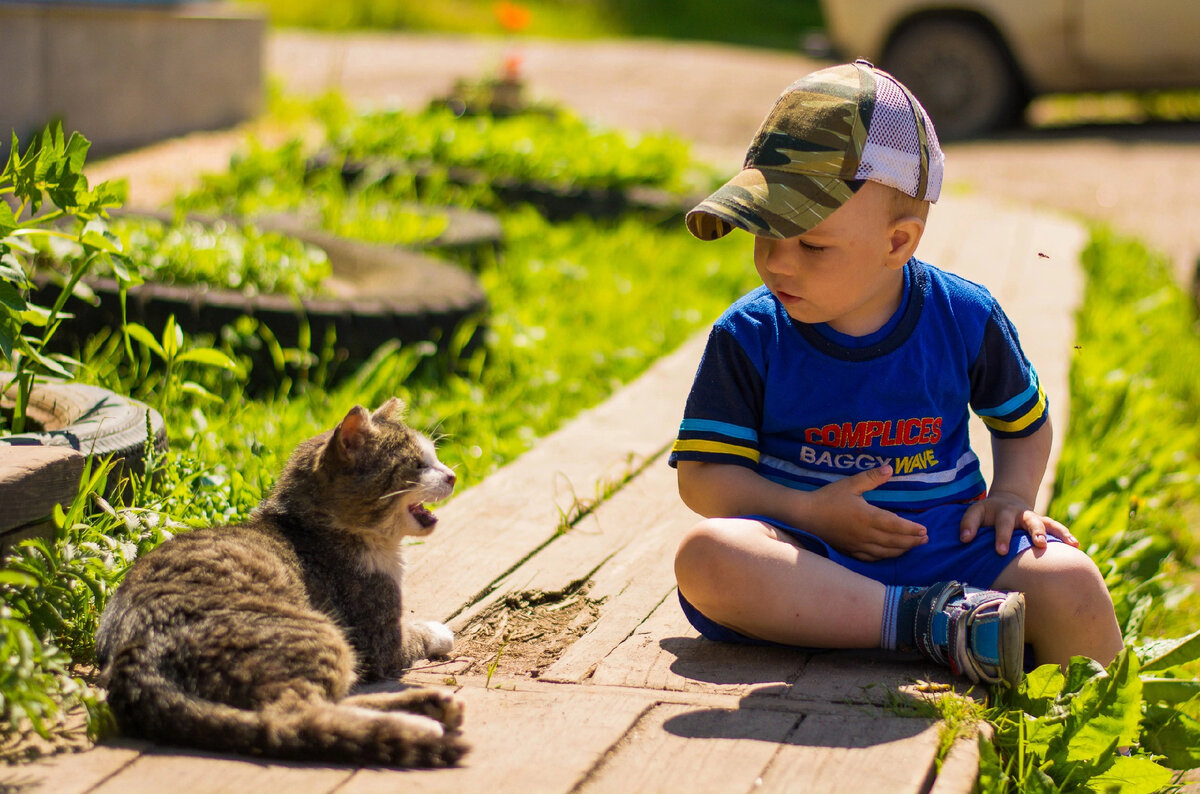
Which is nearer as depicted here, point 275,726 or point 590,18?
point 275,726

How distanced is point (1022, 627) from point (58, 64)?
6.66 meters

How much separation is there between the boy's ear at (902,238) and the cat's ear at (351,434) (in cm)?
110

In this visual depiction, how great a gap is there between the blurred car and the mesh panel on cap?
330 inches

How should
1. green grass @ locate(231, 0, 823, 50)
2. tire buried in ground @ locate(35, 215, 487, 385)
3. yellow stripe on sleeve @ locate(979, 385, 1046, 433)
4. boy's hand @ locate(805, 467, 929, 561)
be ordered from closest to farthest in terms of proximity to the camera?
boy's hand @ locate(805, 467, 929, 561)
yellow stripe on sleeve @ locate(979, 385, 1046, 433)
tire buried in ground @ locate(35, 215, 487, 385)
green grass @ locate(231, 0, 823, 50)

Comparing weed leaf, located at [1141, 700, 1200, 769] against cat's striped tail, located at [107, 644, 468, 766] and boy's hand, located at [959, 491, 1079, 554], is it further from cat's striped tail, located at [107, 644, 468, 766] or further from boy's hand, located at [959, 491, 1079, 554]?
cat's striped tail, located at [107, 644, 468, 766]

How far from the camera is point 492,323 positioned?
5.27 meters

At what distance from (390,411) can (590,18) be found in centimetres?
1561

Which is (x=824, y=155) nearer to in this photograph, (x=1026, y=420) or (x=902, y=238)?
(x=902, y=238)

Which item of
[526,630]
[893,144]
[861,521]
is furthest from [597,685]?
[893,144]

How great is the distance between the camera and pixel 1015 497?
2.74 meters

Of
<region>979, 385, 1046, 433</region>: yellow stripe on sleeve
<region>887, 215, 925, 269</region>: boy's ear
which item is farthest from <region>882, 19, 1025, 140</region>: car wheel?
<region>887, 215, 925, 269</region>: boy's ear

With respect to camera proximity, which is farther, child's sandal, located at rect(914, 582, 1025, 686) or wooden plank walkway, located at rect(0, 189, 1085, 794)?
child's sandal, located at rect(914, 582, 1025, 686)

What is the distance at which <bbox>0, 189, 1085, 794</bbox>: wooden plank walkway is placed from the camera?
2.04m

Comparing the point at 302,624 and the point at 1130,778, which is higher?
the point at 302,624
